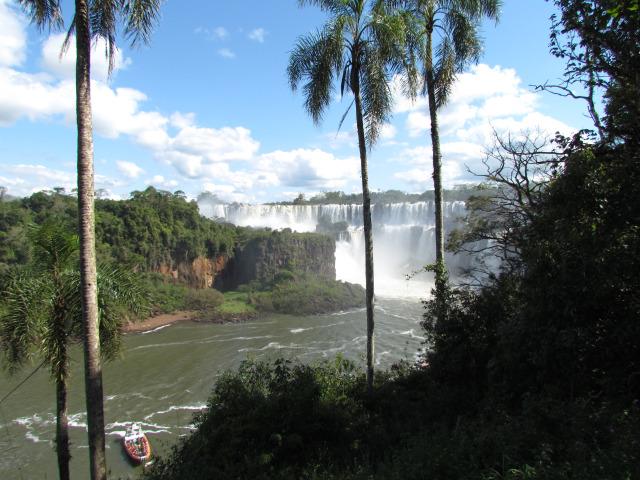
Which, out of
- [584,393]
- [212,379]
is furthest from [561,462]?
[212,379]

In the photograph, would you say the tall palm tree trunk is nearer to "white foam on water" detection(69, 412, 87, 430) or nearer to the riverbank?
"white foam on water" detection(69, 412, 87, 430)

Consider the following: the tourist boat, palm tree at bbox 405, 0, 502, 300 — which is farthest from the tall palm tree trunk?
the tourist boat

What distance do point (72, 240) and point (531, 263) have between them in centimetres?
714

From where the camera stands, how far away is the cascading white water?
59812 millimetres

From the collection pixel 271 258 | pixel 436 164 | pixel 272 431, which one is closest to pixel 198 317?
pixel 271 258

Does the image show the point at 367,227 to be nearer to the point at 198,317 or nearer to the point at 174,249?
the point at 198,317

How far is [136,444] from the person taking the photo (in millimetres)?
15625

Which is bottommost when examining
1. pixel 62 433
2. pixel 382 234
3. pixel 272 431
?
pixel 62 433

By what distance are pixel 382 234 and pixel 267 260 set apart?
692 inches

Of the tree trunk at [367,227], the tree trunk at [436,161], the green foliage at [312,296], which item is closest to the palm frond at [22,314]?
the tree trunk at [367,227]

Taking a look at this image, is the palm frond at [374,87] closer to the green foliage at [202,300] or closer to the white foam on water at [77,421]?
the white foam on water at [77,421]

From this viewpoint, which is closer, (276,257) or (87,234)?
(87,234)

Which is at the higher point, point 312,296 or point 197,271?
point 197,271

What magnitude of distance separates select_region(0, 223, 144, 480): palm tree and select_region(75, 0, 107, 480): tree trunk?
6.03ft
